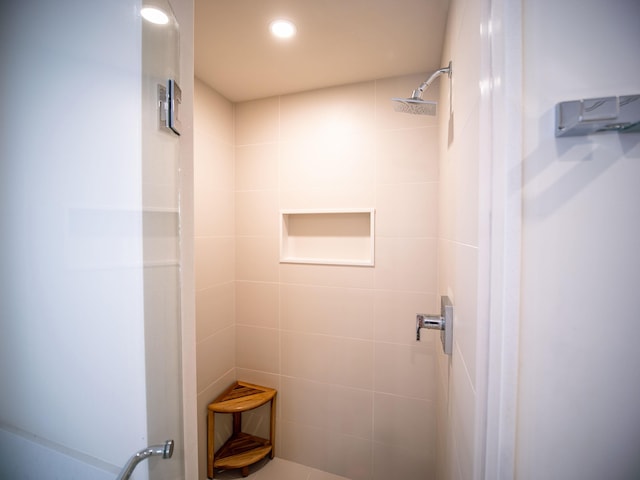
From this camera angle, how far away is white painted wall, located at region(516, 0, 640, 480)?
1.17 ft

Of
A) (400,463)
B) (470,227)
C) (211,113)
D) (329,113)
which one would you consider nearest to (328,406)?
(400,463)

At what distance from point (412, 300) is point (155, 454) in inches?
47.0

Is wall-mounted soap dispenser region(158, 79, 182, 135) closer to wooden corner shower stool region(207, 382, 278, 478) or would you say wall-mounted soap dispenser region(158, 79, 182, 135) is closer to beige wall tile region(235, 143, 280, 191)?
beige wall tile region(235, 143, 280, 191)

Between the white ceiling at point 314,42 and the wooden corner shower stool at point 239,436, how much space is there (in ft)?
6.03

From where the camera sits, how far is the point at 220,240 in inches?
60.6

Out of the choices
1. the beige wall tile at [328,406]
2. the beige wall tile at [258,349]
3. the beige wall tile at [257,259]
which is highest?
the beige wall tile at [257,259]

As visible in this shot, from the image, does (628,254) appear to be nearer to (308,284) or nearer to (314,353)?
(308,284)

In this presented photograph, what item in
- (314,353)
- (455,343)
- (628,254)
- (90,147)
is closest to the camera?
(628,254)

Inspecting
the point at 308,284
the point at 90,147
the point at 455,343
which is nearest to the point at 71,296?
the point at 90,147

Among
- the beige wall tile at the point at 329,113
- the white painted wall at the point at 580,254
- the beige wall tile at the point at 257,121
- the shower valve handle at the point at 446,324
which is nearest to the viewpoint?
the white painted wall at the point at 580,254

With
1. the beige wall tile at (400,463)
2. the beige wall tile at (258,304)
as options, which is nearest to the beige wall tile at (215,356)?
the beige wall tile at (258,304)

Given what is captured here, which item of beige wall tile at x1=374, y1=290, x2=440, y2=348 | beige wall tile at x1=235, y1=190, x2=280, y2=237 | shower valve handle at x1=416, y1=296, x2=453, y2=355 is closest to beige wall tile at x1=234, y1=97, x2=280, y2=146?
beige wall tile at x1=235, y1=190, x2=280, y2=237

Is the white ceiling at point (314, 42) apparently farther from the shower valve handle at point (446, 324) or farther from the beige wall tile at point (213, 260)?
the shower valve handle at point (446, 324)

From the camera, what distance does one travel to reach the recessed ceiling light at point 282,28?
3.30ft
